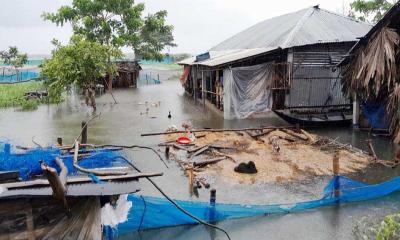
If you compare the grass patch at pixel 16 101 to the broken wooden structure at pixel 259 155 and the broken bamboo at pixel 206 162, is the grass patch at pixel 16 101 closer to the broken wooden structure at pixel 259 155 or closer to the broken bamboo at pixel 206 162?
the broken wooden structure at pixel 259 155

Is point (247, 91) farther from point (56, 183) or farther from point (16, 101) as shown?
point (16, 101)

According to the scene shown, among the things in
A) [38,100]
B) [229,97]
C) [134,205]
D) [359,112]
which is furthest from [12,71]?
[134,205]

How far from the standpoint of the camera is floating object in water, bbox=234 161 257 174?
10484 mm

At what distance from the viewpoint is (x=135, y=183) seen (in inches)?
170

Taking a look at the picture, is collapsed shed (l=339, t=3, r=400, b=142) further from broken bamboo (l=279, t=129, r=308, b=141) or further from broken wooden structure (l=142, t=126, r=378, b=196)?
broken bamboo (l=279, t=129, r=308, b=141)

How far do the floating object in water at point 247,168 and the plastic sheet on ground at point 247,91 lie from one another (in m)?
7.94

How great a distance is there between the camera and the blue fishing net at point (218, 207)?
6875 mm

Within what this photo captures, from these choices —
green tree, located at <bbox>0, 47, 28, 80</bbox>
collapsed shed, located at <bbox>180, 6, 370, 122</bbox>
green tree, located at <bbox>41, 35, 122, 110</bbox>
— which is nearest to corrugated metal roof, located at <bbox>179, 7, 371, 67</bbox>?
collapsed shed, located at <bbox>180, 6, 370, 122</bbox>

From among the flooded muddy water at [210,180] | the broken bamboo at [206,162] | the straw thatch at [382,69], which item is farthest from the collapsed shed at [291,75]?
the broken bamboo at [206,162]

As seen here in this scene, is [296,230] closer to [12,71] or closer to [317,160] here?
[317,160]

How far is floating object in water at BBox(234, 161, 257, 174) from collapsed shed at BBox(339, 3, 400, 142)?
5222 mm

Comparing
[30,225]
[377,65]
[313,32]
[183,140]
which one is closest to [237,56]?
[313,32]

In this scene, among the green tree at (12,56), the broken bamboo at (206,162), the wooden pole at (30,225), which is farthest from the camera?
the green tree at (12,56)

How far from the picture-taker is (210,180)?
394 inches
